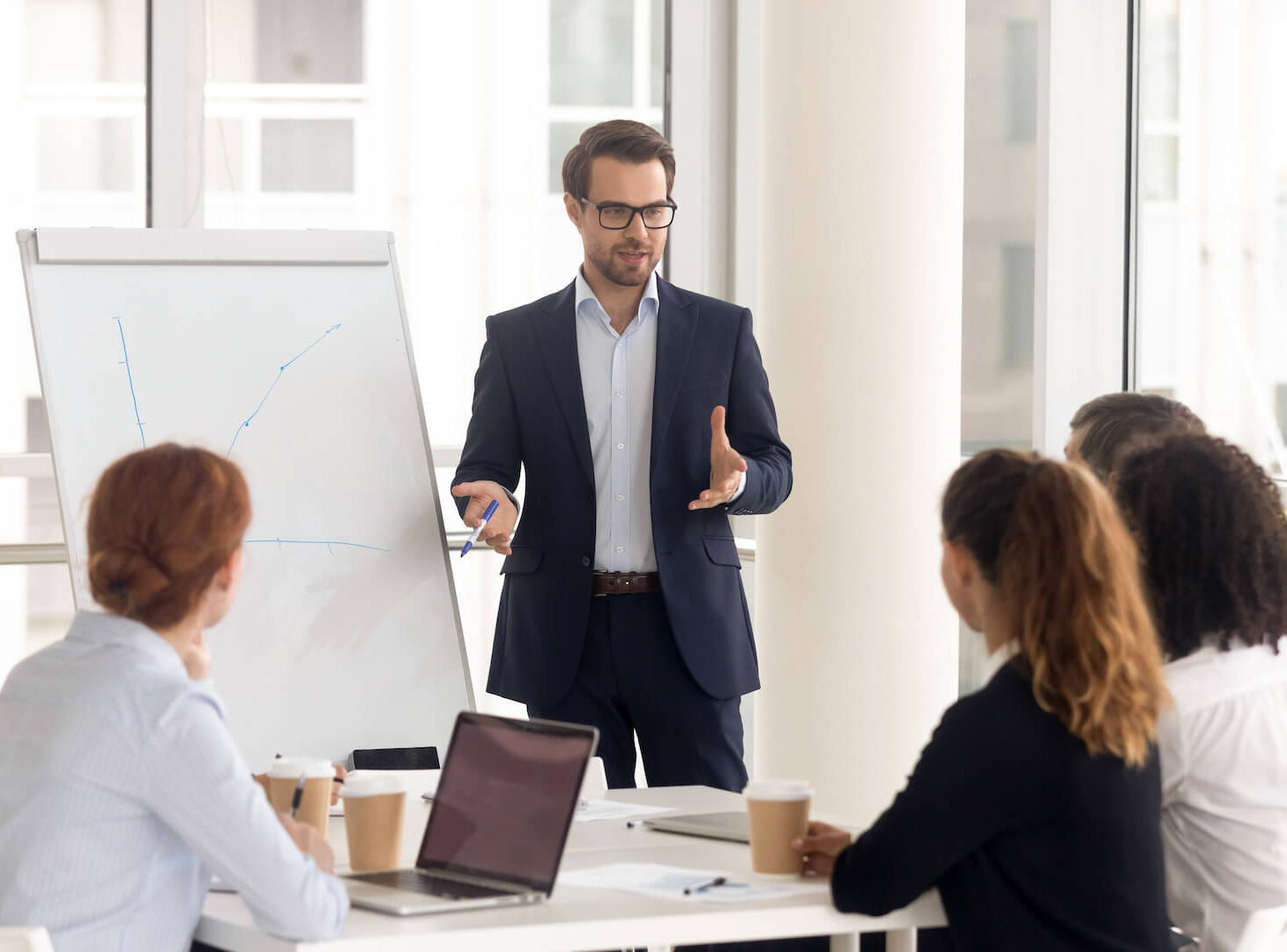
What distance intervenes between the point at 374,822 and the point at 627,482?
1147 millimetres

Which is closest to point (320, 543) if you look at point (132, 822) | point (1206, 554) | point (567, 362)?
point (567, 362)

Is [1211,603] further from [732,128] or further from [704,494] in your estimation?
[732,128]

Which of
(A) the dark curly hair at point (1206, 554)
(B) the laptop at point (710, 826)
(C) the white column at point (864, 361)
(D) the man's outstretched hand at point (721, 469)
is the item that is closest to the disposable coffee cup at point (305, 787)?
(B) the laptop at point (710, 826)

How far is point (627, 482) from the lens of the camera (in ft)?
9.04

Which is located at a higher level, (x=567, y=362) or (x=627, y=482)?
(x=567, y=362)

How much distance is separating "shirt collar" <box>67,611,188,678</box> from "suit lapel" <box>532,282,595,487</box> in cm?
126

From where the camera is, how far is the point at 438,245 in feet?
15.3

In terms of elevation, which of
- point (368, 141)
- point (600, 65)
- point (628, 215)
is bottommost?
point (628, 215)

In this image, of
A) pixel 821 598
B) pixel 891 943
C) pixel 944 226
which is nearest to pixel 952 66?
pixel 944 226

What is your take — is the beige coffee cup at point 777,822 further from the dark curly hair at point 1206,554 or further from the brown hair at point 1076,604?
the dark curly hair at point 1206,554

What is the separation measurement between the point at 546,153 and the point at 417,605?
2.36 meters

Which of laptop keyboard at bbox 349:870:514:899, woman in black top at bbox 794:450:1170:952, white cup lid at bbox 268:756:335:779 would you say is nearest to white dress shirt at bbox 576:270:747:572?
white cup lid at bbox 268:756:335:779

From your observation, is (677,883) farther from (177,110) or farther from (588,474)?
(177,110)

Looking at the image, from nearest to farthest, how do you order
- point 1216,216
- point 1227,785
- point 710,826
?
point 1227,785 < point 710,826 < point 1216,216
